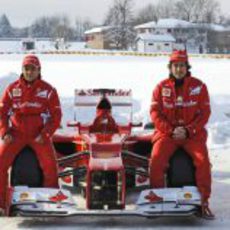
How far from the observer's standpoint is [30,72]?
7723 mm

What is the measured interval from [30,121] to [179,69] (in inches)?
67.8

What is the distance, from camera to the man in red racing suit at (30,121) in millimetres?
7594

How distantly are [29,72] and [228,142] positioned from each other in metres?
6.21

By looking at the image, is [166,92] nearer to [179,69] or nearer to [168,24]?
[179,69]

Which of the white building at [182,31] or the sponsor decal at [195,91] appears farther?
the white building at [182,31]

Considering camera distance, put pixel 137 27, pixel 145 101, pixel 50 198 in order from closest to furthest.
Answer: pixel 50 198
pixel 145 101
pixel 137 27

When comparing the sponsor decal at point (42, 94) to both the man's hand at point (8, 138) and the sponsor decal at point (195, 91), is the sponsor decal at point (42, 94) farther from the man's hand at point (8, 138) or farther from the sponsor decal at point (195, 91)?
the sponsor decal at point (195, 91)

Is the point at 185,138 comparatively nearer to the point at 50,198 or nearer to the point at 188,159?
the point at 188,159

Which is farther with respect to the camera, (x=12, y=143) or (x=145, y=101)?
(x=145, y=101)

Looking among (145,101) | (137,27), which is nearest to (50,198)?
(145,101)

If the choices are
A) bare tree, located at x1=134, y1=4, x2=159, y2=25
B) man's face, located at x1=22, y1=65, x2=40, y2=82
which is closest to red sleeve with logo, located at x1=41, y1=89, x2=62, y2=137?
man's face, located at x1=22, y1=65, x2=40, y2=82

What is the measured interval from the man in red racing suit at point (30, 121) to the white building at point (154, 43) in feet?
334

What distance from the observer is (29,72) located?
25.3 ft

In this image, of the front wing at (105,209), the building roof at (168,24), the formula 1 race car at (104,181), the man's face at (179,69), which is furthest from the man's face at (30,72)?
the building roof at (168,24)
